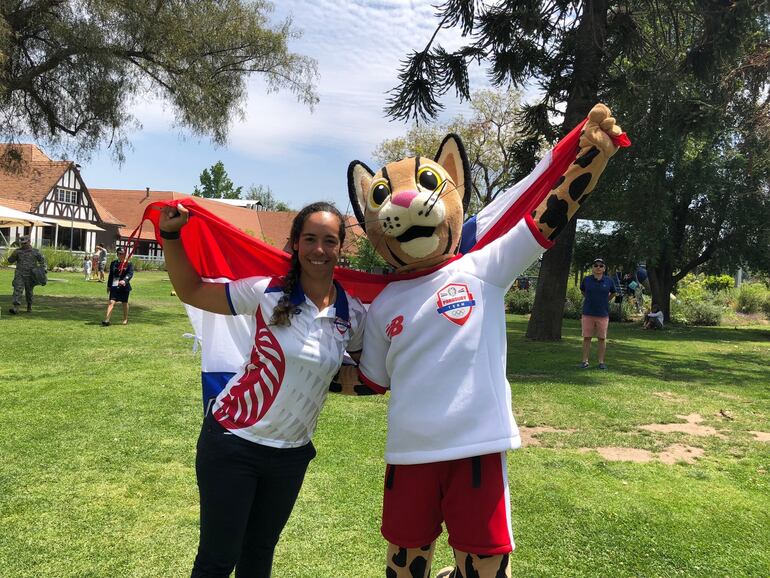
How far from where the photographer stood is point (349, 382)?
229 centimetres

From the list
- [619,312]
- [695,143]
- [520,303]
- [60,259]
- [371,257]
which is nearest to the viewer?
[371,257]

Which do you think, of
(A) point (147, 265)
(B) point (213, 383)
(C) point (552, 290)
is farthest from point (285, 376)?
(A) point (147, 265)

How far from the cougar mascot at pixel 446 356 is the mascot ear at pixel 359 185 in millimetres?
160

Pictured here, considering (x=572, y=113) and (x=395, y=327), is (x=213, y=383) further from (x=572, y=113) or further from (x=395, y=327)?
(x=572, y=113)

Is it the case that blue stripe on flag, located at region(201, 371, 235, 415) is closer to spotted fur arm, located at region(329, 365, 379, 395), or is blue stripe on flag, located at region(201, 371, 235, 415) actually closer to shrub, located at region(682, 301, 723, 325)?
spotted fur arm, located at region(329, 365, 379, 395)

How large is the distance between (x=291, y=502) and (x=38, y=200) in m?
39.2

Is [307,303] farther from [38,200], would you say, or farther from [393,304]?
[38,200]

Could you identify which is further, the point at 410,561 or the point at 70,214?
the point at 70,214

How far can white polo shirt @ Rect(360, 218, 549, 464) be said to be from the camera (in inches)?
79.1

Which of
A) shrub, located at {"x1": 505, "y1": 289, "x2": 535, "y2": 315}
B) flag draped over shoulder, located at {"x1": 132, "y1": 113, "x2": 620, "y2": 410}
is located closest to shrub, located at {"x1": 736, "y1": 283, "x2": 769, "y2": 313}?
shrub, located at {"x1": 505, "y1": 289, "x2": 535, "y2": 315}

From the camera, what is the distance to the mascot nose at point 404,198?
221 cm

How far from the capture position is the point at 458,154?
253 centimetres

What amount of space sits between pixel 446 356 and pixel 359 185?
3.14 ft

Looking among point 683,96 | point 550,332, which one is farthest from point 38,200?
point 683,96
